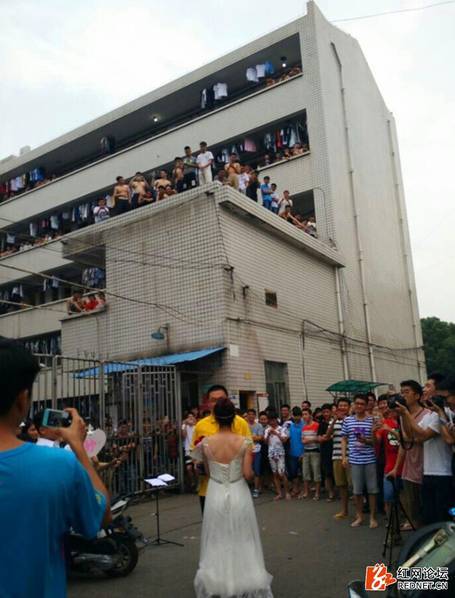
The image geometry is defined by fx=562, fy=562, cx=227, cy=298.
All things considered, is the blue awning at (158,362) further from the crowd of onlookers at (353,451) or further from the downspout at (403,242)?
the downspout at (403,242)

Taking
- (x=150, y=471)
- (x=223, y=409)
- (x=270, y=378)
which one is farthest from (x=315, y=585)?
(x=270, y=378)

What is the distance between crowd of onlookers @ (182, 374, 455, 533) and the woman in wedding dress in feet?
3.02

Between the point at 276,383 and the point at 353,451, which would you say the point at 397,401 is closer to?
the point at 353,451

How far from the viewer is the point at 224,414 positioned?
17.5 feet

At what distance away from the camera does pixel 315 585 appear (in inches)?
214

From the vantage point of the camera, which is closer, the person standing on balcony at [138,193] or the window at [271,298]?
the window at [271,298]

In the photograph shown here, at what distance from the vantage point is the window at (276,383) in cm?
1430

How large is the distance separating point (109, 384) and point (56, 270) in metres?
15.0

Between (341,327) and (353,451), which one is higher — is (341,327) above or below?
above

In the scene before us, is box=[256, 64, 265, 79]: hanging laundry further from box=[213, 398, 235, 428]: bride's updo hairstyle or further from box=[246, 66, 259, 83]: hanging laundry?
box=[213, 398, 235, 428]: bride's updo hairstyle

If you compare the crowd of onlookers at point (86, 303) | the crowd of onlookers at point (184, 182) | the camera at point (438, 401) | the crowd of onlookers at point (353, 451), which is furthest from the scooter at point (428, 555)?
the crowd of onlookers at point (86, 303)

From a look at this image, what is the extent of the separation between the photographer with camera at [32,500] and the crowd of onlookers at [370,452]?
4.37m

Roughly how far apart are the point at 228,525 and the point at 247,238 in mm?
10084

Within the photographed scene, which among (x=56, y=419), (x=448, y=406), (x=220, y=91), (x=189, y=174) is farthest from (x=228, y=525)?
(x=220, y=91)
